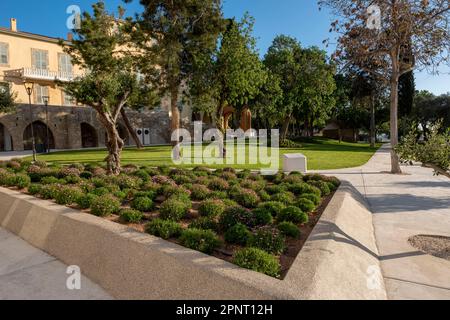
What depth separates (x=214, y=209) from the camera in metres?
6.37

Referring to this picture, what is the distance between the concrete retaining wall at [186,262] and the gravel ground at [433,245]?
2.64ft

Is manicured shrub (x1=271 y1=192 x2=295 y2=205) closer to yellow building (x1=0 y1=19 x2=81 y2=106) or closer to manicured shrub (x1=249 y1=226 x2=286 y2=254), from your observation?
manicured shrub (x1=249 y1=226 x2=286 y2=254)

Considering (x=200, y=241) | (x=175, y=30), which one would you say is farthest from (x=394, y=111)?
(x=175, y=30)

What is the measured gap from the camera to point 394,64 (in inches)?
539

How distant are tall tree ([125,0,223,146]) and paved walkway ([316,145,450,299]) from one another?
1467cm

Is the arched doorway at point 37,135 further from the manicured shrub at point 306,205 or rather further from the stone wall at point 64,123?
the manicured shrub at point 306,205

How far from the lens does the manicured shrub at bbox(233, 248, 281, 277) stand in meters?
3.76

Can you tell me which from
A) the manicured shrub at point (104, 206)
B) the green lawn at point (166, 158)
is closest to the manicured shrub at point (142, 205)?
the manicured shrub at point (104, 206)

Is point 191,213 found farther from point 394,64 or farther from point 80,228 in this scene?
point 394,64

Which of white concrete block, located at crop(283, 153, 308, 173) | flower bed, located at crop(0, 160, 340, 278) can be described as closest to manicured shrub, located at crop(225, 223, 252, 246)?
flower bed, located at crop(0, 160, 340, 278)

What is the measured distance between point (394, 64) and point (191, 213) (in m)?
12.4

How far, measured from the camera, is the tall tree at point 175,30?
21.2m

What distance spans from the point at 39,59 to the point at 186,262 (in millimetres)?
37941

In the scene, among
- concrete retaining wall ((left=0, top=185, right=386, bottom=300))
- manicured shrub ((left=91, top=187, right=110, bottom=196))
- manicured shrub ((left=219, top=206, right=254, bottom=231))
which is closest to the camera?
concrete retaining wall ((left=0, top=185, right=386, bottom=300))
